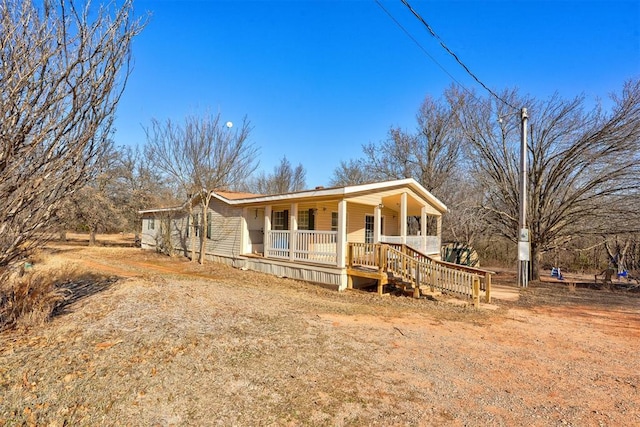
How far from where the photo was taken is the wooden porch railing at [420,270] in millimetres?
8305

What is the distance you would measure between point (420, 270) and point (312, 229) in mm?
5735

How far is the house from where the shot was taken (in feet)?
33.1

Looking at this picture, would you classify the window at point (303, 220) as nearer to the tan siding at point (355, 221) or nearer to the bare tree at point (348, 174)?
the tan siding at point (355, 221)

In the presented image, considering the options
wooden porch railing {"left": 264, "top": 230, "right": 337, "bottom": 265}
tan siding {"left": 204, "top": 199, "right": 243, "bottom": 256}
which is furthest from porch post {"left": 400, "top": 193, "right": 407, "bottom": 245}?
tan siding {"left": 204, "top": 199, "right": 243, "bottom": 256}

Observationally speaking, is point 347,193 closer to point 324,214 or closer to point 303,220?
point 324,214

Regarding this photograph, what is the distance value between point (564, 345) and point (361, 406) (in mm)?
4074

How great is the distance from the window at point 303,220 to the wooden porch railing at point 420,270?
400 cm

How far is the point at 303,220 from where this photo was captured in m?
14.0

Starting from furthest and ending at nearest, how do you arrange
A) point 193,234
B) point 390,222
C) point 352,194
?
point 390,222 < point 193,234 < point 352,194

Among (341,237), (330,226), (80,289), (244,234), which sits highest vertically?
(330,226)

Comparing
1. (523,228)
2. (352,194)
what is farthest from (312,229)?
(523,228)

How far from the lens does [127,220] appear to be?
2350 cm

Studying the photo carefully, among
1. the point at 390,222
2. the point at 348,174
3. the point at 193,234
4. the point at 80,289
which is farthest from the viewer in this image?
the point at 348,174

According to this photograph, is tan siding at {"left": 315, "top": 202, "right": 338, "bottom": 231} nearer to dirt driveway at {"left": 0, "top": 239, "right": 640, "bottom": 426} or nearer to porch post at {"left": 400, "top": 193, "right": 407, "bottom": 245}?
porch post at {"left": 400, "top": 193, "right": 407, "bottom": 245}
